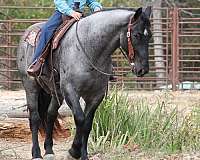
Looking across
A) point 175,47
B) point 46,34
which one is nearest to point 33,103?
point 46,34

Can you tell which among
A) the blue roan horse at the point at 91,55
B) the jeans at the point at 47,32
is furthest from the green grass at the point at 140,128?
the jeans at the point at 47,32

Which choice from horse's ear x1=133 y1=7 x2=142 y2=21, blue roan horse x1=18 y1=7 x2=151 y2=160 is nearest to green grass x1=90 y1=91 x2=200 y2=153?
blue roan horse x1=18 y1=7 x2=151 y2=160

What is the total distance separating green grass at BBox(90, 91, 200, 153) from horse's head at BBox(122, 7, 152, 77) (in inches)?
70.0

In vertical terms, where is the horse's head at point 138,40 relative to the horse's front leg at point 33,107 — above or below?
above

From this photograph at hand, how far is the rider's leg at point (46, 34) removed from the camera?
790 centimetres

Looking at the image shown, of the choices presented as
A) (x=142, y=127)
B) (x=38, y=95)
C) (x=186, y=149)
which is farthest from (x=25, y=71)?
(x=186, y=149)

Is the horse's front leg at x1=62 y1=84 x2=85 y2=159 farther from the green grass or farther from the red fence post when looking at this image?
the red fence post

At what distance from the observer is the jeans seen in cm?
790

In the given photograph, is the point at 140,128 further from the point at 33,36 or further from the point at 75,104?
the point at 33,36

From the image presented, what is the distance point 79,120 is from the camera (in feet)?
24.2

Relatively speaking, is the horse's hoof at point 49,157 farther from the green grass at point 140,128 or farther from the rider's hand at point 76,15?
the rider's hand at point 76,15

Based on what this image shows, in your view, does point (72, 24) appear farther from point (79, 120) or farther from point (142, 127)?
point (142, 127)

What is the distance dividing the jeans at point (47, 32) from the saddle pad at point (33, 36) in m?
0.42

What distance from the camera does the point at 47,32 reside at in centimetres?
792
